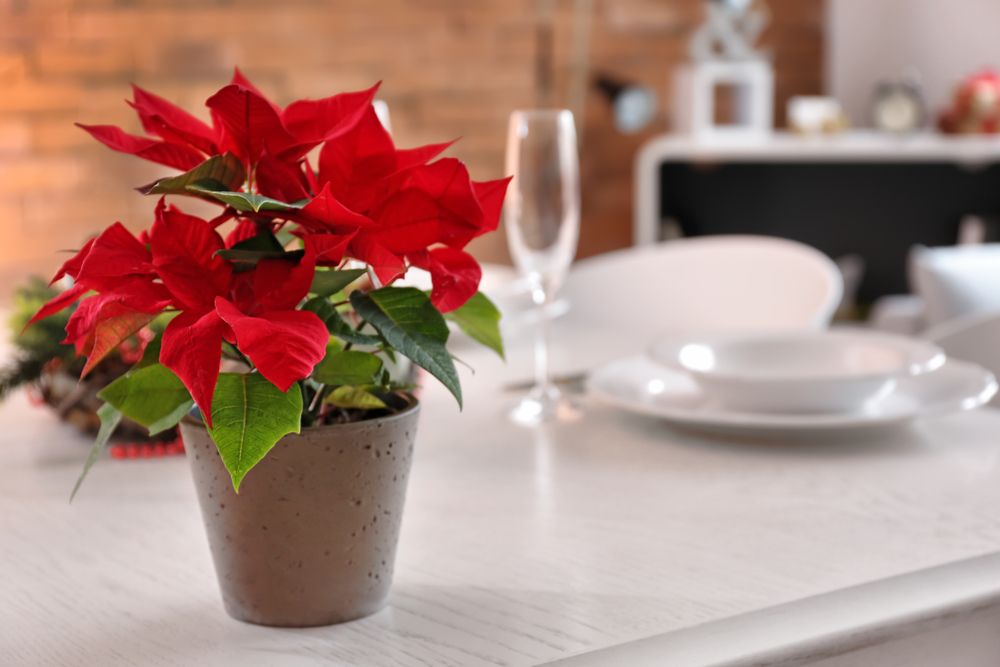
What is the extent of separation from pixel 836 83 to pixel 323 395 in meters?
3.99

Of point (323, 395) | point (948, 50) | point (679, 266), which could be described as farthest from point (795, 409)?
point (948, 50)

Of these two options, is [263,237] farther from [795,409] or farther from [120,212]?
[120,212]

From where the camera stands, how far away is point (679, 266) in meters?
1.76

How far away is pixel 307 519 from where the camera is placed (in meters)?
0.49

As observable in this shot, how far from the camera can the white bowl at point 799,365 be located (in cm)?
80

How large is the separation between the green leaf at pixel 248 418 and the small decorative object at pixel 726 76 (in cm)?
322

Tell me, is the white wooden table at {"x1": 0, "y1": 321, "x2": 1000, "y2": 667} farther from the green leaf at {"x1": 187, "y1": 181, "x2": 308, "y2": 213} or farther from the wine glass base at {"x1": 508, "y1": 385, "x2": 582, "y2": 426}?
the green leaf at {"x1": 187, "y1": 181, "x2": 308, "y2": 213}

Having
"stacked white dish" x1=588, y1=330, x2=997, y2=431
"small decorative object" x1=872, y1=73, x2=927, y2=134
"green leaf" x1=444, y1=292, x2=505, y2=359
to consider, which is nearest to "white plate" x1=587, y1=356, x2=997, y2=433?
"stacked white dish" x1=588, y1=330, x2=997, y2=431

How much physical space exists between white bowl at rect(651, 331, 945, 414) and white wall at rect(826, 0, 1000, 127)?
3298mm

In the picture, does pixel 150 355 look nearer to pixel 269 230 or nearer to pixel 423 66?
pixel 269 230

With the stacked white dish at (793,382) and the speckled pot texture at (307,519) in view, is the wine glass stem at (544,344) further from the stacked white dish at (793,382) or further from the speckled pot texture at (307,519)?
the speckled pot texture at (307,519)

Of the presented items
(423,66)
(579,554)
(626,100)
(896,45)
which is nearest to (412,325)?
(579,554)

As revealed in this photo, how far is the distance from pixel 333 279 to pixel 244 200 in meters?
0.06

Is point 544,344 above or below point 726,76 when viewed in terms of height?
below
